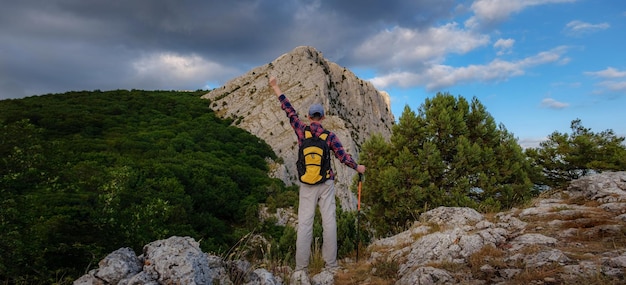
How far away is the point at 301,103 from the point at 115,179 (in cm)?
3764

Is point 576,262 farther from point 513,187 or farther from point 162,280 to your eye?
point 513,187

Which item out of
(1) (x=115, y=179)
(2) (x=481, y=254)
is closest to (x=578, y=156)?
(2) (x=481, y=254)

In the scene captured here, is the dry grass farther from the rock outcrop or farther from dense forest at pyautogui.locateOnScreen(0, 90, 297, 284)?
dense forest at pyautogui.locateOnScreen(0, 90, 297, 284)

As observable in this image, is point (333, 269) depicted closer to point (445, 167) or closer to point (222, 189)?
point (445, 167)

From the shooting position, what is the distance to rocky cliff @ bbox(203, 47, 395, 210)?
1683 inches

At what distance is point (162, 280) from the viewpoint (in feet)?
13.5

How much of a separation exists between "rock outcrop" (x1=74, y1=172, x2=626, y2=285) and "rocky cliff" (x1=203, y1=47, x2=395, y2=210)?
26.3 metres

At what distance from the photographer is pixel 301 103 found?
47406 mm

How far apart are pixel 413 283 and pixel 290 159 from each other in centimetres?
3823

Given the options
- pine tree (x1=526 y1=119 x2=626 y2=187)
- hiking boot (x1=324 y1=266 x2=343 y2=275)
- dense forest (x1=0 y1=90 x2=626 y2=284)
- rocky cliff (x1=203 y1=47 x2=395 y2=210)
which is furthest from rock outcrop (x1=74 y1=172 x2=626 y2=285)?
rocky cliff (x1=203 y1=47 x2=395 y2=210)

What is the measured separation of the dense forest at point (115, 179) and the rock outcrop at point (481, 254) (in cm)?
232

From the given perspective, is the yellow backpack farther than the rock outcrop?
Yes

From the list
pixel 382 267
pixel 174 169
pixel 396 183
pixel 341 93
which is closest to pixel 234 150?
pixel 174 169

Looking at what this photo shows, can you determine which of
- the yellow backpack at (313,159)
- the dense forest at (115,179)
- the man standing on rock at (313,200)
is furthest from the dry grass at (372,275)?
the dense forest at (115,179)
